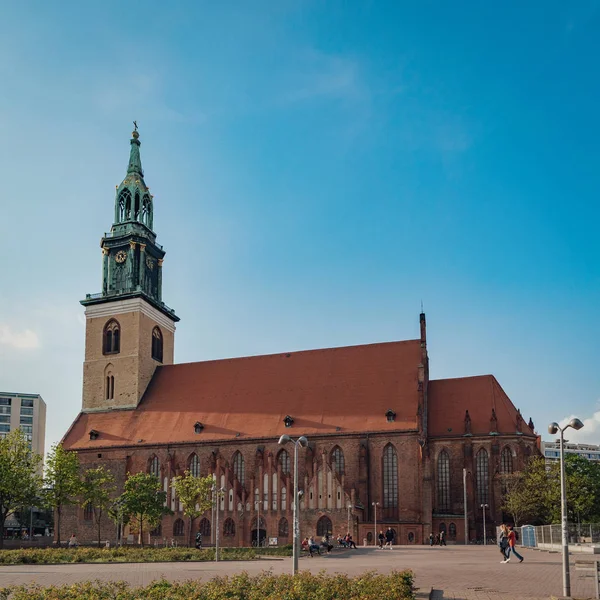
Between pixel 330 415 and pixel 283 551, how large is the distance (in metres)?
24.3

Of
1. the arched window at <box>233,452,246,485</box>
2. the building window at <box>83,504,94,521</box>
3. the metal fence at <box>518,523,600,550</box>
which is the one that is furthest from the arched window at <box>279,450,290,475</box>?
the metal fence at <box>518,523,600,550</box>

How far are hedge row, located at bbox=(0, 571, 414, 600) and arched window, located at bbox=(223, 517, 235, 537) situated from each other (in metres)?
50.4

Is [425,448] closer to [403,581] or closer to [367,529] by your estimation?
[367,529]

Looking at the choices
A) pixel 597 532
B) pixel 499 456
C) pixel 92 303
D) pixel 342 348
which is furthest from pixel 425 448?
pixel 92 303

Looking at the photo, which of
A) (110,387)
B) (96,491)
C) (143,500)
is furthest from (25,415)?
(143,500)

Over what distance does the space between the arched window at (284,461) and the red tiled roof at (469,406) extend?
13.1m

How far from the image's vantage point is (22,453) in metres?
62.3

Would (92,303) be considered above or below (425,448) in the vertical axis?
above

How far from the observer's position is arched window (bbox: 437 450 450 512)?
66.9 m

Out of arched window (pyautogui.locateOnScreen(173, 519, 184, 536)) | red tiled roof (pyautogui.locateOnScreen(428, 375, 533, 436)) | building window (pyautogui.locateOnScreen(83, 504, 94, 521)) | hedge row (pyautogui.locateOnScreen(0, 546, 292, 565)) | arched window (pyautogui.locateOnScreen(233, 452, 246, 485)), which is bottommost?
arched window (pyautogui.locateOnScreen(173, 519, 184, 536))

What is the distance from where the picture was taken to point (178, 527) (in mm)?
70625

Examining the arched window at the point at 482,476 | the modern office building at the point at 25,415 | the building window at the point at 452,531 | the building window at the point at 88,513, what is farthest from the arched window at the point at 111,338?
the modern office building at the point at 25,415

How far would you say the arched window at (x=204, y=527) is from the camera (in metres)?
68.9

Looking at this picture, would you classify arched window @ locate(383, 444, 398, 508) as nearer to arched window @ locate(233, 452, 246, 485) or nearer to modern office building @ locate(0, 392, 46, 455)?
arched window @ locate(233, 452, 246, 485)
